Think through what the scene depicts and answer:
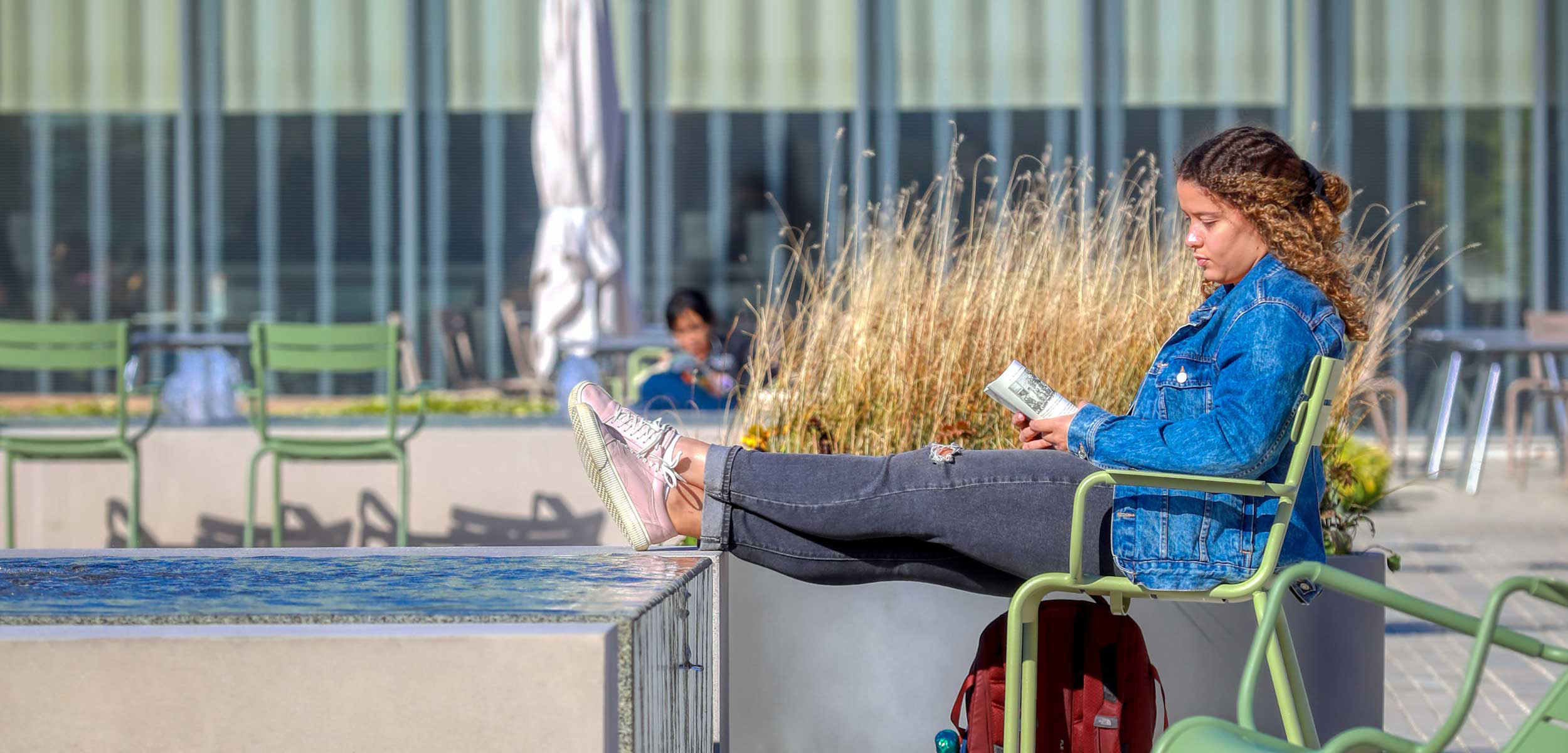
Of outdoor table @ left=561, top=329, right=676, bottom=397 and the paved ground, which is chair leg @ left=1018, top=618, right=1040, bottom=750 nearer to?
the paved ground

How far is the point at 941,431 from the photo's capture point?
311cm

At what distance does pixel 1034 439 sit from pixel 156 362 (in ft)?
31.5

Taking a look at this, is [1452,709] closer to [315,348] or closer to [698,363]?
[698,363]

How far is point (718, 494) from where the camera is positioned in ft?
8.75

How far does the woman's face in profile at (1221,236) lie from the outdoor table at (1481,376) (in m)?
5.55

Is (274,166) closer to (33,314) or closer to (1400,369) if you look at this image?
(33,314)

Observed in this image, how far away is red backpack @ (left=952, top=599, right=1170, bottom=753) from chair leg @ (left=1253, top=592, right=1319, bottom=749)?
0.28m

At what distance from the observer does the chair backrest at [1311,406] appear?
221 centimetres

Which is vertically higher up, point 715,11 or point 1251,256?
point 715,11

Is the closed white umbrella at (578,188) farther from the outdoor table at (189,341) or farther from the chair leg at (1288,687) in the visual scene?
the chair leg at (1288,687)

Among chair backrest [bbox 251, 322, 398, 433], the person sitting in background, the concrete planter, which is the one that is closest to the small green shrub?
the concrete planter

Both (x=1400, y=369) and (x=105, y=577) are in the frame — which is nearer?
(x=105, y=577)

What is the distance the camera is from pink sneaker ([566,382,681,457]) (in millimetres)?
2777

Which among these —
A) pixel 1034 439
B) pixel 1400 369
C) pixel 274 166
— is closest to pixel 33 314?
pixel 274 166
